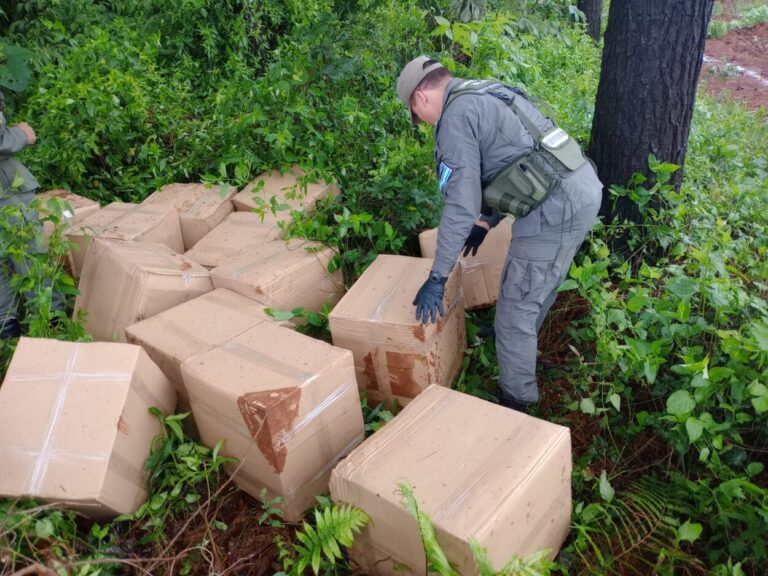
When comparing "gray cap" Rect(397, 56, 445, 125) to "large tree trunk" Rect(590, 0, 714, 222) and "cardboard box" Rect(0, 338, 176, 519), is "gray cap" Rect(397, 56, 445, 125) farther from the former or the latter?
"cardboard box" Rect(0, 338, 176, 519)

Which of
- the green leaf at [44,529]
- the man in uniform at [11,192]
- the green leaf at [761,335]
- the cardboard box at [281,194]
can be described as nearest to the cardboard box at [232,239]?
the cardboard box at [281,194]

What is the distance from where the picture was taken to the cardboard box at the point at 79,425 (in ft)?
6.23

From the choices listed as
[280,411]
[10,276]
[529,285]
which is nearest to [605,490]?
[529,285]

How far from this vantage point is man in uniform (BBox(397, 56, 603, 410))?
229cm

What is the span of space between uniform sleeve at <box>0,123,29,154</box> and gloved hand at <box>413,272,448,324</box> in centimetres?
252

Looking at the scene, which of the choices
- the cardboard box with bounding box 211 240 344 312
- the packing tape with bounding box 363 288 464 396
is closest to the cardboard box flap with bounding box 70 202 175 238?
the cardboard box with bounding box 211 240 344 312

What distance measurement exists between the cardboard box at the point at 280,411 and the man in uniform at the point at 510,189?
0.48 m

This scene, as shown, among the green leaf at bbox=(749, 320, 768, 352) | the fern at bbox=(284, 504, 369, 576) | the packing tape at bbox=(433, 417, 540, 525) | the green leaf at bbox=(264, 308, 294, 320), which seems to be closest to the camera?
the packing tape at bbox=(433, 417, 540, 525)

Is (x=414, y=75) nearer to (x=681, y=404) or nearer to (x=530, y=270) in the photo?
(x=530, y=270)

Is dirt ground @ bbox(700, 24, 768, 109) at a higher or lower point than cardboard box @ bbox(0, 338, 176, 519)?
higher

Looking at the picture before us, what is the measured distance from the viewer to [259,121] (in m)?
3.89

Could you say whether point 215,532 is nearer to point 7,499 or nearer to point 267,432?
point 267,432

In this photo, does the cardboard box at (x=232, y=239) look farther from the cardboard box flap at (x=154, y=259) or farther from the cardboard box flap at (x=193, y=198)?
the cardboard box flap at (x=193, y=198)

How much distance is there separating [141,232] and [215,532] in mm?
1887
